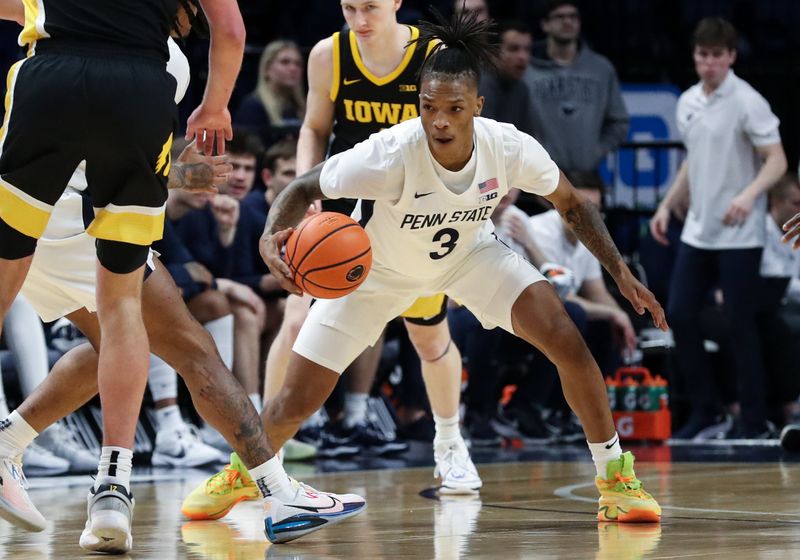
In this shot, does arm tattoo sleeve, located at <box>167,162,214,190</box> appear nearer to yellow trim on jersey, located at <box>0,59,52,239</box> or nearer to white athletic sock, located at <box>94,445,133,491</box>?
yellow trim on jersey, located at <box>0,59,52,239</box>

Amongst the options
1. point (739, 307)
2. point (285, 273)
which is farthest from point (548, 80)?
point (285, 273)

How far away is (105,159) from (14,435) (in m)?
1.25

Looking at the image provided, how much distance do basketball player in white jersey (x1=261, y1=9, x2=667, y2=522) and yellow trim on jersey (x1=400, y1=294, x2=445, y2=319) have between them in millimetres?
730

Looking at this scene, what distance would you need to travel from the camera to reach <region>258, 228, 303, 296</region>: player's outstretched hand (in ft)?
14.3

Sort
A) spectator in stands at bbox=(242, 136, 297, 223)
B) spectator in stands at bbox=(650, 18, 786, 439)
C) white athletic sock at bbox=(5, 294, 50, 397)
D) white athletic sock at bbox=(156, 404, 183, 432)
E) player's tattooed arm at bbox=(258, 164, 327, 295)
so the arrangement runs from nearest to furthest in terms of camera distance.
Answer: player's tattooed arm at bbox=(258, 164, 327, 295), white athletic sock at bbox=(5, 294, 50, 397), white athletic sock at bbox=(156, 404, 183, 432), spectator in stands at bbox=(242, 136, 297, 223), spectator in stands at bbox=(650, 18, 786, 439)

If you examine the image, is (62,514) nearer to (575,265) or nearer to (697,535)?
(697,535)

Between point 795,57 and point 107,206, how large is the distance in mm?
10414

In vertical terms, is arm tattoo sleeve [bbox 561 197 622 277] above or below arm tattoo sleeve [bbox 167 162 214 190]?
below

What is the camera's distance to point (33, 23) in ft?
12.9

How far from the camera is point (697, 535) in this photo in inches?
173

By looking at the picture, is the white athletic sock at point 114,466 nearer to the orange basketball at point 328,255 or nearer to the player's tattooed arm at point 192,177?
the orange basketball at point 328,255

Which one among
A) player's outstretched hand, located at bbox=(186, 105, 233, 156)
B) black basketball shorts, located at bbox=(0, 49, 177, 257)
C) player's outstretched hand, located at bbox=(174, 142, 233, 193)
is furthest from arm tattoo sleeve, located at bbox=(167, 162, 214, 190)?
black basketball shorts, located at bbox=(0, 49, 177, 257)

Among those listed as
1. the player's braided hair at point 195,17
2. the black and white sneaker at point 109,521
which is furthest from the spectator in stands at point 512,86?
the black and white sneaker at point 109,521

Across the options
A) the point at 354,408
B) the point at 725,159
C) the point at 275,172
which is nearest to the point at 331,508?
the point at 354,408
